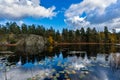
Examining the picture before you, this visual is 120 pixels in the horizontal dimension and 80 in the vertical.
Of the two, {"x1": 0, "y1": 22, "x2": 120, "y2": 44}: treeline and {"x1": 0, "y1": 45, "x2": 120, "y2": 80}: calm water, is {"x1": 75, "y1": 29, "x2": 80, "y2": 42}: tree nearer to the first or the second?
{"x1": 0, "y1": 22, "x2": 120, "y2": 44}: treeline

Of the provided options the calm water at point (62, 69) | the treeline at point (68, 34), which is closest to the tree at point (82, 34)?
the treeline at point (68, 34)

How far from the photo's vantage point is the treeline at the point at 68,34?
12475 cm

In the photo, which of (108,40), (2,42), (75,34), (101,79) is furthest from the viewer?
(75,34)

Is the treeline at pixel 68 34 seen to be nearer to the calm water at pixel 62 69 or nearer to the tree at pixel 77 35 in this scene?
the tree at pixel 77 35

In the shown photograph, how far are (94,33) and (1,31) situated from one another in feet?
237

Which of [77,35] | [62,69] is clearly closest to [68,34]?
[77,35]

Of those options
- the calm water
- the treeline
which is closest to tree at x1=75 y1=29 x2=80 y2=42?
the treeline

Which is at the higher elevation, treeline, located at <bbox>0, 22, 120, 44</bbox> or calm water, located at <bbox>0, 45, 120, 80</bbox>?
treeline, located at <bbox>0, 22, 120, 44</bbox>

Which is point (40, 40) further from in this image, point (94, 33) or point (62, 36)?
point (94, 33)

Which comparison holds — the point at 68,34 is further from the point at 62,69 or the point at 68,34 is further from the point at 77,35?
the point at 62,69

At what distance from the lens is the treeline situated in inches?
4911

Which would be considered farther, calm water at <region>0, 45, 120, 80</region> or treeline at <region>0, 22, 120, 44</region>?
treeline at <region>0, 22, 120, 44</region>

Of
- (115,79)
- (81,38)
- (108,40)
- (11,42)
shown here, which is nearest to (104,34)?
(108,40)

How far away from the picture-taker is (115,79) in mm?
20172
